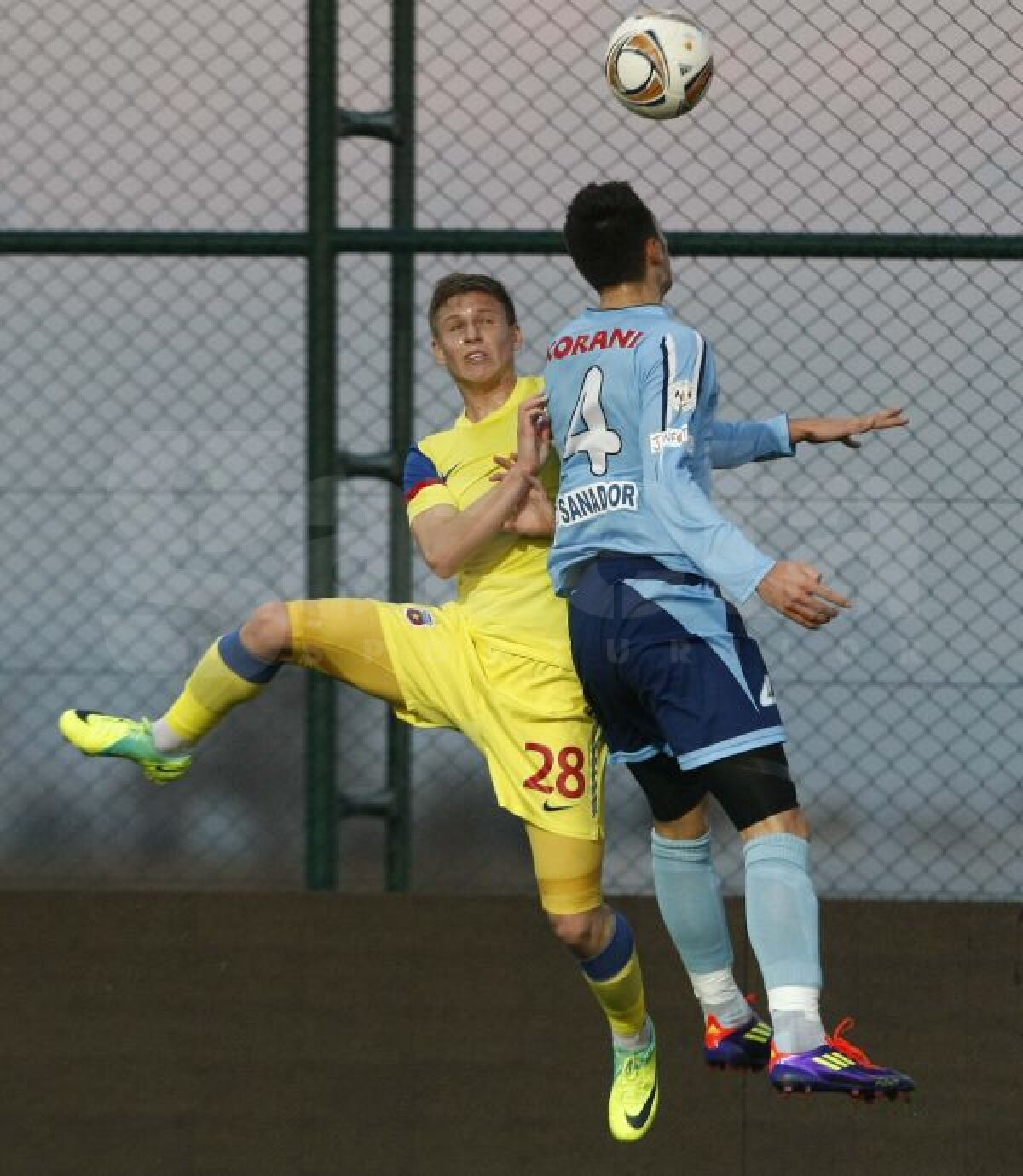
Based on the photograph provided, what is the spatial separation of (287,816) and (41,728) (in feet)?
2.58

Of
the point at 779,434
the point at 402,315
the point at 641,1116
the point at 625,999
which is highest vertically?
the point at 402,315

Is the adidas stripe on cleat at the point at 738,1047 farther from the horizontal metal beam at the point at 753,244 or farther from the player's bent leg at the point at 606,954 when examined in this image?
the horizontal metal beam at the point at 753,244

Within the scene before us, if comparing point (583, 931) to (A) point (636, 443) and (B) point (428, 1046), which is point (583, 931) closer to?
(A) point (636, 443)

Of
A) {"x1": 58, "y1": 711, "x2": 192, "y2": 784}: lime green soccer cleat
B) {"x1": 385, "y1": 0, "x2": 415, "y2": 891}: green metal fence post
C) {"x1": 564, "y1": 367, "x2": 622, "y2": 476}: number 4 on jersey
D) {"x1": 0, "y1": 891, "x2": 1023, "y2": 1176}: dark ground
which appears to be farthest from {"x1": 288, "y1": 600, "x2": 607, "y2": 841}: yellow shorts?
{"x1": 0, "y1": 891, "x2": 1023, "y2": 1176}: dark ground

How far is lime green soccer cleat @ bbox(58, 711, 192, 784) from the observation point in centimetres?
562

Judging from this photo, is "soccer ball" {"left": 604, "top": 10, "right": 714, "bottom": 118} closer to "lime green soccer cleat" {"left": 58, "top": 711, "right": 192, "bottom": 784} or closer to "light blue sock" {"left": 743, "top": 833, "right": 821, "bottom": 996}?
"light blue sock" {"left": 743, "top": 833, "right": 821, "bottom": 996}

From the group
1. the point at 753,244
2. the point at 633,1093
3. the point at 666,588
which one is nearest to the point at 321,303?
the point at 753,244

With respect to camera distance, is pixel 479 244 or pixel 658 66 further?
pixel 479 244

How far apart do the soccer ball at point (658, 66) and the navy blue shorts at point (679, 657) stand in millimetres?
1215

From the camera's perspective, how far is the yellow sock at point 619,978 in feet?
17.8

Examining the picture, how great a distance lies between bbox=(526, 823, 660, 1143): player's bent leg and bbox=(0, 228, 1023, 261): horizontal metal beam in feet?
6.17

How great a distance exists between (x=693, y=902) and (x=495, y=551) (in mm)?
1004

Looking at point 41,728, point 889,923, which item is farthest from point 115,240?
point 889,923

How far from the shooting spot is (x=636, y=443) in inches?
192
